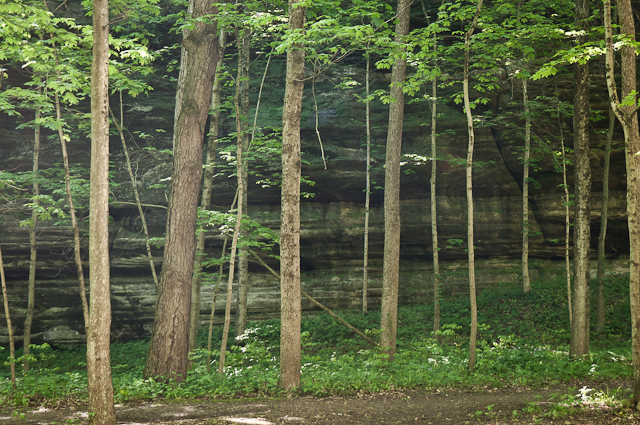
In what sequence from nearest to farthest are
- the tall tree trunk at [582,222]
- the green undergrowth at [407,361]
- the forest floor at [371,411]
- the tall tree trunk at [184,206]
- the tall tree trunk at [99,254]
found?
the tall tree trunk at [99,254], the forest floor at [371,411], the green undergrowth at [407,361], the tall tree trunk at [184,206], the tall tree trunk at [582,222]

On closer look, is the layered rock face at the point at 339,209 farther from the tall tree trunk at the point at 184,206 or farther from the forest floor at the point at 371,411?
the forest floor at the point at 371,411

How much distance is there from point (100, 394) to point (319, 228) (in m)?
12.2

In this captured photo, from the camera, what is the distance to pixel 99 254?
5602 mm

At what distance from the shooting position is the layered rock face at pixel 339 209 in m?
16.2

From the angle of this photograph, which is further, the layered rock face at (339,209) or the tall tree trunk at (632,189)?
the layered rock face at (339,209)

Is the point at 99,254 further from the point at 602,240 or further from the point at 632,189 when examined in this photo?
the point at 602,240

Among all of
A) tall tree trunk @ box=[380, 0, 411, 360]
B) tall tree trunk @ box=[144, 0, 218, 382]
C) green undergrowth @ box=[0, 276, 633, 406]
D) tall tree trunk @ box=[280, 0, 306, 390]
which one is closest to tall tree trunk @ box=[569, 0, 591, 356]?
green undergrowth @ box=[0, 276, 633, 406]

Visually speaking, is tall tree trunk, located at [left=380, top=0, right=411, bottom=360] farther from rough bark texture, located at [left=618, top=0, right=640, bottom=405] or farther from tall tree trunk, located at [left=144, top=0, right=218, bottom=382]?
rough bark texture, located at [left=618, top=0, right=640, bottom=405]

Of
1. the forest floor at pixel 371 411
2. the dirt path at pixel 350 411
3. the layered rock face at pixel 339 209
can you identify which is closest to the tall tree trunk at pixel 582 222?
the forest floor at pixel 371 411

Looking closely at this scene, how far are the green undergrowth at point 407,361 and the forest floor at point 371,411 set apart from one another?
1.57 ft

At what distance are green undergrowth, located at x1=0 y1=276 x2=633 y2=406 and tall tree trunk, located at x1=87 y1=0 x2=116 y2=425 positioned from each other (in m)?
2.21

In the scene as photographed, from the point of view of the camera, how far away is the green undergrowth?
7.98 metres

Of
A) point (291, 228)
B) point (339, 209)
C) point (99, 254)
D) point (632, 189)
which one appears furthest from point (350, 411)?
point (339, 209)

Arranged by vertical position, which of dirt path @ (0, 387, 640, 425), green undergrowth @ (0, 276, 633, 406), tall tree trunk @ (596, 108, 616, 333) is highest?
tall tree trunk @ (596, 108, 616, 333)
